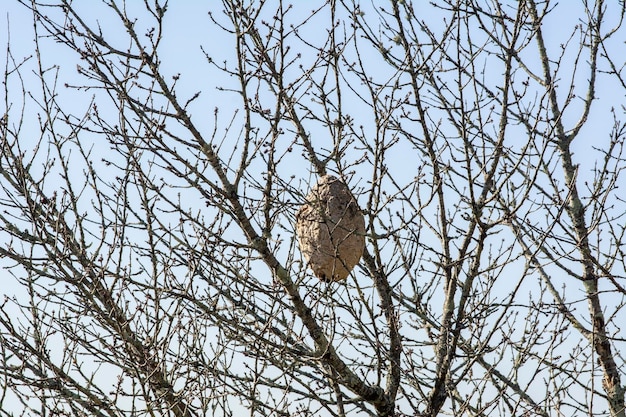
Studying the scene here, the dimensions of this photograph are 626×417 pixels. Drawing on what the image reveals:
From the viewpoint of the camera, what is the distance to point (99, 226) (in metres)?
5.73

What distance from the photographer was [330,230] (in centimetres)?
495

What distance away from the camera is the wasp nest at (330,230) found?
16.3 feet

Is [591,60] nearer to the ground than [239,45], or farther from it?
farther from it

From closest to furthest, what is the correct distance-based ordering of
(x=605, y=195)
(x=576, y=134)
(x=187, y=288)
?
(x=187, y=288) < (x=605, y=195) < (x=576, y=134)

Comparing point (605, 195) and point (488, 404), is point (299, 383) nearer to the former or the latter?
point (488, 404)

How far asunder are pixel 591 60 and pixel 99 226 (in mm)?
4581

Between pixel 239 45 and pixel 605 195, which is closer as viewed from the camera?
pixel 239 45

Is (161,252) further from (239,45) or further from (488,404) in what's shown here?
(488,404)

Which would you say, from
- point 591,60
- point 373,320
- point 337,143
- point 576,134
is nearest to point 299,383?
point 373,320

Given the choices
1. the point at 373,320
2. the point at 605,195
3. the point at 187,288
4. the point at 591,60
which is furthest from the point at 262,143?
the point at 591,60

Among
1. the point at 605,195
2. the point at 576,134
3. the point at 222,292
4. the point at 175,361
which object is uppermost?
the point at 576,134

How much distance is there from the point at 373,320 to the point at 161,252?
1.56 m

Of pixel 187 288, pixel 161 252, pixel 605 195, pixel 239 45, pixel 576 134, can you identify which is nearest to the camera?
pixel 239 45

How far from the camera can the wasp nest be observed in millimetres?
4969
